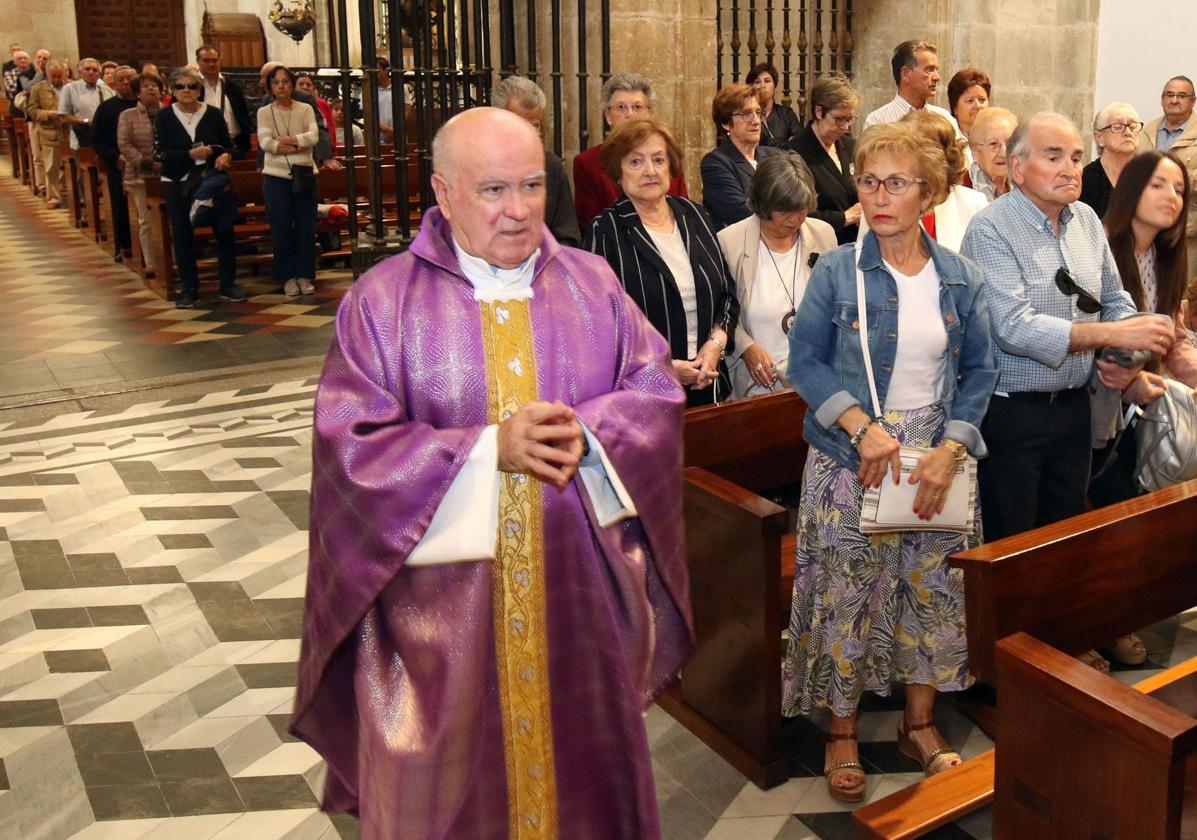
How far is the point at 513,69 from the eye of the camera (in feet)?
25.0

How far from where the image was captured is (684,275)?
400 cm

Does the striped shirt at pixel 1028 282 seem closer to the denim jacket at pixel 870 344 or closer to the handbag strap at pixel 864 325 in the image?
the denim jacket at pixel 870 344

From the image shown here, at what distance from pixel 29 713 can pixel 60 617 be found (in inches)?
26.8

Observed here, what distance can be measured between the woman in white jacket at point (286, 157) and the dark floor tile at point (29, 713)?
20.6 ft

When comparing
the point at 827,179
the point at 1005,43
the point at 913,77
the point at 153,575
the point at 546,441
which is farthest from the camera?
the point at 1005,43

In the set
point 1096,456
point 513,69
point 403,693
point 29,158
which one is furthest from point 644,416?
point 29,158

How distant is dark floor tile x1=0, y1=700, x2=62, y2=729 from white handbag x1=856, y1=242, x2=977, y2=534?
235 centimetres

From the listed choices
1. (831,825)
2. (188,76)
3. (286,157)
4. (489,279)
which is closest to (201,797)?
(831,825)

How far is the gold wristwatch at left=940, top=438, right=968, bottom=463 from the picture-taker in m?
3.16

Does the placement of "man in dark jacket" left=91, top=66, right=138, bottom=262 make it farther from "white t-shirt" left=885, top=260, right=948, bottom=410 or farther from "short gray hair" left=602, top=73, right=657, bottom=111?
"white t-shirt" left=885, top=260, right=948, bottom=410

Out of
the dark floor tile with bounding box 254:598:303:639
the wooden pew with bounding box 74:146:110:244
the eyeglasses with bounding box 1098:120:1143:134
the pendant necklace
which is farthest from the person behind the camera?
the wooden pew with bounding box 74:146:110:244

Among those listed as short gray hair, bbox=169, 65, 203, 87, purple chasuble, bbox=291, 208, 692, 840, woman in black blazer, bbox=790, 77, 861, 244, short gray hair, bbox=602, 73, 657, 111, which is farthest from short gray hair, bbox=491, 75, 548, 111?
short gray hair, bbox=169, 65, 203, 87

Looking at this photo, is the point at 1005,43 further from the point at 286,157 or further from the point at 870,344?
the point at 870,344

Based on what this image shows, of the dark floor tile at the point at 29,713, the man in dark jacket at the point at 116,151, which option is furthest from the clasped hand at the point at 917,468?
A: the man in dark jacket at the point at 116,151
